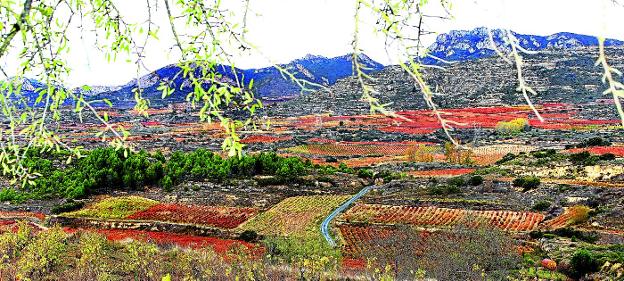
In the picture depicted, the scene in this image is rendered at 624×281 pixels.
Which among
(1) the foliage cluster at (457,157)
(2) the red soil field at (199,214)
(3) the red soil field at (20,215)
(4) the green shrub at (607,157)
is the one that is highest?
(4) the green shrub at (607,157)

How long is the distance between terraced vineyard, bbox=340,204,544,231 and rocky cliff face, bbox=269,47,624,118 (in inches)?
2034

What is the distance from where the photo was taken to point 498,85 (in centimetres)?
8406

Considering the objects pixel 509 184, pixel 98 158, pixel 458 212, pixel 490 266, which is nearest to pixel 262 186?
pixel 98 158

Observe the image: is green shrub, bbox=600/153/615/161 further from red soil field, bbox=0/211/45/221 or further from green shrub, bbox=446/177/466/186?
red soil field, bbox=0/211/45/221

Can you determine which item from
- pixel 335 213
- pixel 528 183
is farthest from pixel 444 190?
pixel 335 213

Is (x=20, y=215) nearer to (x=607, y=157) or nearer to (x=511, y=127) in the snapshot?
(x=607, y=157)

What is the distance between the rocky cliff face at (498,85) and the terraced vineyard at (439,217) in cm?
5166

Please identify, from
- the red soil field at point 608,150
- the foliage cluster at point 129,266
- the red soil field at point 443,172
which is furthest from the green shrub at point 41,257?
the red soil field at point 608,150

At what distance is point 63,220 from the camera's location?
20.5 metres

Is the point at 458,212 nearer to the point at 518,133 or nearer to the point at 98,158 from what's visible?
the point at 98,158

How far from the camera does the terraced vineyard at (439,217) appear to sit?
1864 centimetres

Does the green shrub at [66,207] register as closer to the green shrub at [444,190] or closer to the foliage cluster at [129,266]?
the foliage cluster at [129,266]

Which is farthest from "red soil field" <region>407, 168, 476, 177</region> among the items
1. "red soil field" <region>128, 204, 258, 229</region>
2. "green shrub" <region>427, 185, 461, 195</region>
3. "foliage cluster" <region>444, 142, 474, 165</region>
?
"red soil field" <region>128, 204, 258, 229</region>

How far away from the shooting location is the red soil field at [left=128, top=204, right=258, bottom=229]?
20047mm
